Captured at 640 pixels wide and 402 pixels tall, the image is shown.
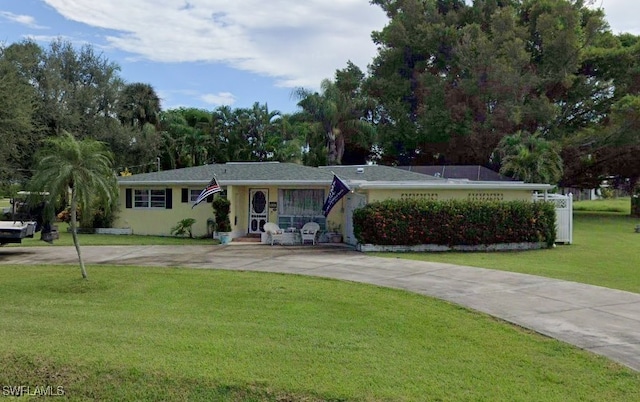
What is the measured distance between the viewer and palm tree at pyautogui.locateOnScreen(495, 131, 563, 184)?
2938 centimetres

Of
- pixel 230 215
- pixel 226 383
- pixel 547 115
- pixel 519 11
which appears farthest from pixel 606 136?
pixel 226 383

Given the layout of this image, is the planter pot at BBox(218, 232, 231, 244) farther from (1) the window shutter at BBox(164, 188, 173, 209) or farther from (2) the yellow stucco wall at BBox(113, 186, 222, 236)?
(1) the window shutter at BBox(164, 188, 173, 209)

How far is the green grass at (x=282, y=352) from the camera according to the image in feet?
15.9

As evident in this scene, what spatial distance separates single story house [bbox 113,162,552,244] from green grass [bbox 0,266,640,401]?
11005mm

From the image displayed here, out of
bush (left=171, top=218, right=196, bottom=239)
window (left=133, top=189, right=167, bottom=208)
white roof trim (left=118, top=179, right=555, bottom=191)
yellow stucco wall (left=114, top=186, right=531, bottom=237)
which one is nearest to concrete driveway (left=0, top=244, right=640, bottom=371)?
white roof trim (left=118, top=179, right=555, bottom=191)

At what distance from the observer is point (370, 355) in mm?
5738

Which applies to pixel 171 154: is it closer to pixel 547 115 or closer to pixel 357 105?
pixel 357 105

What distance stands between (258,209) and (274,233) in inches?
107

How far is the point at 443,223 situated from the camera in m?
17.1

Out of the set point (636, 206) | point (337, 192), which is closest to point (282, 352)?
point (337, 192)

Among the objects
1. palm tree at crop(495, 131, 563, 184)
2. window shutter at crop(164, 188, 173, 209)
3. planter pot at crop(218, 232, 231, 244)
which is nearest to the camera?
planter pot at crop(218, 232, 231, 244)

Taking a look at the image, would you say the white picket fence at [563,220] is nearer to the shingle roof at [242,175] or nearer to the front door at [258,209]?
the shingle roof at [242,175]

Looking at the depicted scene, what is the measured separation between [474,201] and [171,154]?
26.8 metres

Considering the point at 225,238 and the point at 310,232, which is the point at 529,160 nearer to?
the point at 310,232
